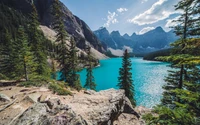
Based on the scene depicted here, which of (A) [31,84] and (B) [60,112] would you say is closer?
(B) [60,112]

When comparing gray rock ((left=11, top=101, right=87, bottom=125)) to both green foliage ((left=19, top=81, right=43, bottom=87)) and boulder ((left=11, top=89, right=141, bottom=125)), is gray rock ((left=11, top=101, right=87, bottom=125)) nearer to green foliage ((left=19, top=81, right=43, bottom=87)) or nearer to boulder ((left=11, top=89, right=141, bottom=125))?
boulder ((left=11, top=89, right=141, bottom=125))

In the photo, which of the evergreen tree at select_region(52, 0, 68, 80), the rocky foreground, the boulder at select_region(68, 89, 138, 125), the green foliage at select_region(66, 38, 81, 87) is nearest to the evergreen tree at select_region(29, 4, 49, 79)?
the green foliage at select_region(66, 38, 81, 87)

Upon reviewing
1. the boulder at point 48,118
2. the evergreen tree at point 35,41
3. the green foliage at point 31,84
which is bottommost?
the green foliage at point 31,84

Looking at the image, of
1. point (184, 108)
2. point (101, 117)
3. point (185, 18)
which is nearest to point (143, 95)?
point (185, 18)

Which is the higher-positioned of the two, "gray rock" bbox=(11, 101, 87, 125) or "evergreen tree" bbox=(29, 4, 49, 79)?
"evergreen tree" bbox=(29, 4, 49, 79)

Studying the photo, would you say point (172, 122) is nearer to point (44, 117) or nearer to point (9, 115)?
point (44, 117)

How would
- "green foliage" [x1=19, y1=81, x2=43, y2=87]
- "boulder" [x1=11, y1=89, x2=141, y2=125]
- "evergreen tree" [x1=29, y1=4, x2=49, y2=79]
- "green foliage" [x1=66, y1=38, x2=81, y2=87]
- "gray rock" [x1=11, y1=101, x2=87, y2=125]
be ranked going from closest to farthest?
"gray rock" [x1=11, y1=101, x2=87, y2=125] < "boulder" [x1=11, y1=89, x2=141, y2=125] < "green foliage" [x1=19, y1=81, x2=43, y2=87] < "green foliage" [x1=66, y1=38, x2=81, y2=87] < "evergreen tree" [x1=29, y1=4, x2=49, y2=79]

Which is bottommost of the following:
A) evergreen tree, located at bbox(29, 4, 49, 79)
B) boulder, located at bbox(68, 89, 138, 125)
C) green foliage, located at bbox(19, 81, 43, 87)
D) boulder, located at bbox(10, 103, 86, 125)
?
boulder, located at bbox(68, 89, 138, 125)

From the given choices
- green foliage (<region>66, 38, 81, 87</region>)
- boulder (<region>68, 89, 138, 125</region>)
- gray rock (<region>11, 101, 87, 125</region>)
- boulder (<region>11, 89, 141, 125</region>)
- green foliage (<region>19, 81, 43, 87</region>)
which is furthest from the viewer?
green foliage (<region>66, 38, 81, 87</region>)

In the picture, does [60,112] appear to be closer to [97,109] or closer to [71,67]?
Result: [97,109]

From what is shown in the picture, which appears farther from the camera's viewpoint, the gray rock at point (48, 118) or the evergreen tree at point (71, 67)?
the evergreen tree at point (71, 67)

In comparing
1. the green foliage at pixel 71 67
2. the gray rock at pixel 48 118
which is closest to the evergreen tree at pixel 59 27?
the green foliage at pixel 71 67

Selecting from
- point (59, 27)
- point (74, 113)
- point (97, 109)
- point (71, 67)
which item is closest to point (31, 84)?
point (71, 67)

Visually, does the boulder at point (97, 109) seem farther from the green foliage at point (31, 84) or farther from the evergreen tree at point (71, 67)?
the evergreen tree at point (71, 67)
